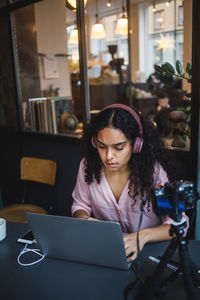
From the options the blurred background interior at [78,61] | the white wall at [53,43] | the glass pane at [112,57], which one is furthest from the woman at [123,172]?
the glass pane at [112,57]

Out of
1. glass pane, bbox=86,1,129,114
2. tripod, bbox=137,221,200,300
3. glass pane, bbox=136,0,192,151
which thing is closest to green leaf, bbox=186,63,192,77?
tripod, bbox=137,221,200,300

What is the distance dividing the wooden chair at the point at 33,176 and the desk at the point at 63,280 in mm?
1202

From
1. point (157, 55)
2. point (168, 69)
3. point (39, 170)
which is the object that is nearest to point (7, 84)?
point (39, 170)

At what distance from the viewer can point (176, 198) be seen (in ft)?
2.39

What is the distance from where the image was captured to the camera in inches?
Answer: 28.7

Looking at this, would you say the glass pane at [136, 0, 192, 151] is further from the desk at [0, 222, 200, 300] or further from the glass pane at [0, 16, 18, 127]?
the desk at [0, 222, 200, 300]

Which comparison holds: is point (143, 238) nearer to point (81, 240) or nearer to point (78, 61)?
point (81, 240)

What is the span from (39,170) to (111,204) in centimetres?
121

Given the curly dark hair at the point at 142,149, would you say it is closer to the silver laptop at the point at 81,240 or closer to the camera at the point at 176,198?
the silver laptop at the point at 81,240

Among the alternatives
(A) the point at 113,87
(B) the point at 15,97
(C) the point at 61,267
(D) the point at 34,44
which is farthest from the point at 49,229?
(A) the point at 113,87

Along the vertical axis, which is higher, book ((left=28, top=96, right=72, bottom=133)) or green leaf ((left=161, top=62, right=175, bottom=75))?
green leaf ((left=161, top=62, right=175, bottom=75))

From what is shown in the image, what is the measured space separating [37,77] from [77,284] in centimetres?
255

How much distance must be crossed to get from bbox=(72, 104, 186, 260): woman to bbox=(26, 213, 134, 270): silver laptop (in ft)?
0.51

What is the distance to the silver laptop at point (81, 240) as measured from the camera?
3.06 ft
